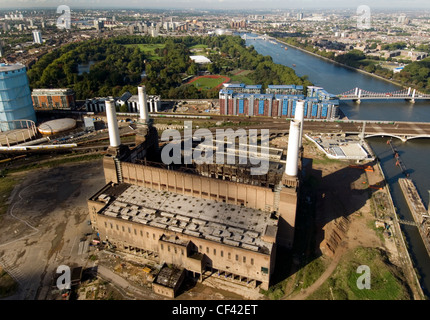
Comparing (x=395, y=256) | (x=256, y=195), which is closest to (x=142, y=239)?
(x=256, y=195)

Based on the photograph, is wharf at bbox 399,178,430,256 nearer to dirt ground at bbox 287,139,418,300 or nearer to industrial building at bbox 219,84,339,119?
dirt ground at bbox 287,139,418,300

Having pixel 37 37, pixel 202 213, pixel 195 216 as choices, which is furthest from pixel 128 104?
pixel 37 37

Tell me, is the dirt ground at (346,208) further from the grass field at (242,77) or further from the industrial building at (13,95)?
the industrial building at (13,95)

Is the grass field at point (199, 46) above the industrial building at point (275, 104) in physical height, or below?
above

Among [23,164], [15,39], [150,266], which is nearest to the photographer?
[150,266]

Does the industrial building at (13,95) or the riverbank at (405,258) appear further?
the industrial building at (13,95)

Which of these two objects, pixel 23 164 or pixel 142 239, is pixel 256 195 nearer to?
pixel 142 239

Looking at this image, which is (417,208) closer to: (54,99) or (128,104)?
(128,104)

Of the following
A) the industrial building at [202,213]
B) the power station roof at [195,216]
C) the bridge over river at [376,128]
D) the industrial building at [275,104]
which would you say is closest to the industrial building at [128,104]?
the industrial building at [275,104]
